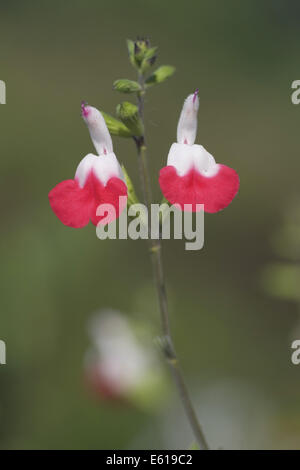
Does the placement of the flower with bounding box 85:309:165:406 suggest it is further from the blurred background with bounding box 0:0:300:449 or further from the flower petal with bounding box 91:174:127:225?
the flower petal with bounding box 91:174:127:225

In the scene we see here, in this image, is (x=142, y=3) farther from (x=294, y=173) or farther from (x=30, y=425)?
(x=30, y=425)

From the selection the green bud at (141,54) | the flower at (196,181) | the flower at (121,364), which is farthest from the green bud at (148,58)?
the flower at (121,364)

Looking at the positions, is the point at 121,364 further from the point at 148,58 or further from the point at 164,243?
the point at 164,243

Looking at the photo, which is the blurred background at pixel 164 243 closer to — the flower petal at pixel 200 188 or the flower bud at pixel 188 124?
the flower bud at pixel 188 124

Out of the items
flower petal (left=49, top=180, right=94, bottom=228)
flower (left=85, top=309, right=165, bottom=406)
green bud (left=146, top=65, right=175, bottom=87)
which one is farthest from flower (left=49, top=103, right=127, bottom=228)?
flower (left=85, top=309, right=165, bottom=406)

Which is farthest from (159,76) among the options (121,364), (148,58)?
(121,364)

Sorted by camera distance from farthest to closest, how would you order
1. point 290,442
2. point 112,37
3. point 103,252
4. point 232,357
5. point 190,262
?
1. point 112,37
2. point 190,262
3. point 103,252
4. point 232,357
5. point 290,442
